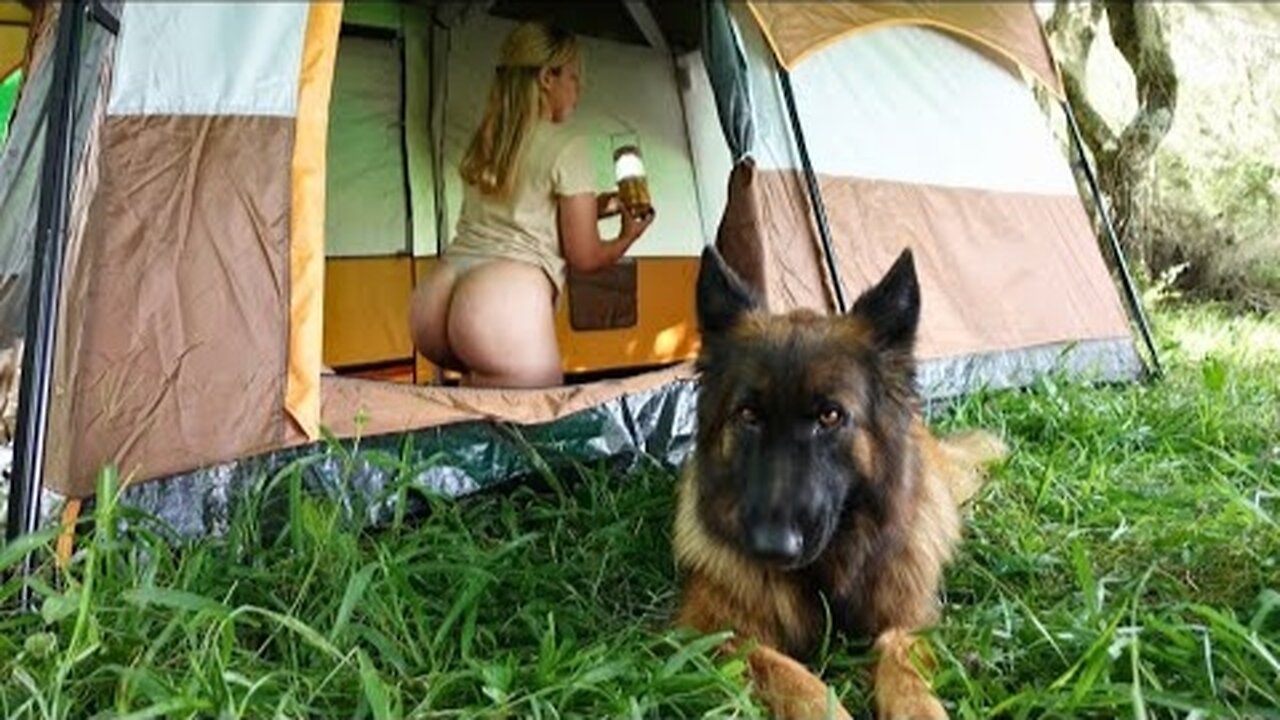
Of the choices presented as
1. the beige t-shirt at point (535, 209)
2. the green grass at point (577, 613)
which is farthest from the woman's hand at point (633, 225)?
the green grass at point (577, 613)

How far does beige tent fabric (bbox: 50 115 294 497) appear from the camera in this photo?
8.24 feet

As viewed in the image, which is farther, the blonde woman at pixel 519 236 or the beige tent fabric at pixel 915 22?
the beige tent fabric at pixel 915 22

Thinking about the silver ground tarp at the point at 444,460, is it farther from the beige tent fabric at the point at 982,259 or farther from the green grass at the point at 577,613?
the beige tent fabric at the point at 982,259

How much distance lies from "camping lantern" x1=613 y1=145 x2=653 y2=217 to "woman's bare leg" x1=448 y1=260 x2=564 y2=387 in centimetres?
72

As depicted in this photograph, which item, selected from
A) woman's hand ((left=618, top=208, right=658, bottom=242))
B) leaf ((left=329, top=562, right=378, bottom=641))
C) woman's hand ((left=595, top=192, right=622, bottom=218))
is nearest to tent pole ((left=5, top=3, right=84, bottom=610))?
leaf ((left=329, top=562, right=378, bottom=641))

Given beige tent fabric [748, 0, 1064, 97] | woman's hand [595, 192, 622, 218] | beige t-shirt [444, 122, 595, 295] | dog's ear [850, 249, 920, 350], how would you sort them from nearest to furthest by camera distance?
dog's ear [850, 249, 920, 350], beige t-shirt [444, 122, 595, 295], beige tent fabric [748, 0, 1064, 97], woman's hand [595, 192, 622, 218]

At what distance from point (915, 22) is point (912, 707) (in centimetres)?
297

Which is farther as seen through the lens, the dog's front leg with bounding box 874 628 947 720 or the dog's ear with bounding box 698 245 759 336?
the dog's ear with bounding box 698 245 759 336

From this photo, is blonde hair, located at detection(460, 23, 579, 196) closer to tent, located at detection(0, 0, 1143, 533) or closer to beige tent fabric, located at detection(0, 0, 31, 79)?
tent, located at detection(0, 0, 1143, 533)

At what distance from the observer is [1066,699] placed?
1.77m

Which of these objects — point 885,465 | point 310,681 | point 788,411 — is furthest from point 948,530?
point 310,681

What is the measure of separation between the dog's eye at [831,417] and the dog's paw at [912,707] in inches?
18.6

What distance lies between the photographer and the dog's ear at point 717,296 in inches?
91.7

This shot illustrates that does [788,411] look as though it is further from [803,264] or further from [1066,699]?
[803,264]
